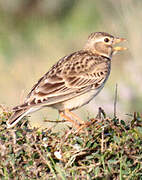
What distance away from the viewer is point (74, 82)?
6.80 meters

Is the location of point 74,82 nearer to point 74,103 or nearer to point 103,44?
point 74,103

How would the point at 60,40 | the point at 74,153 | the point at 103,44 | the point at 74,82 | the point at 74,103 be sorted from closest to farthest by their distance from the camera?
the point at 74,153
the point at 74,103
the point at 74,82
the point at 103,44
the point at 60,40

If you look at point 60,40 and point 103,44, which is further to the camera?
point 60,40

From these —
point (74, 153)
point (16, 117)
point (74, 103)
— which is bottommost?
point (74, 153)

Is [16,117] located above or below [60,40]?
below

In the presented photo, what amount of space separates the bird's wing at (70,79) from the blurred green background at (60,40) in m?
1.85

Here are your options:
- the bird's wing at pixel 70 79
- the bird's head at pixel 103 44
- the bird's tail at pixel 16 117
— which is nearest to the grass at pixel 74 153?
the bird's tail at pixel 16 117

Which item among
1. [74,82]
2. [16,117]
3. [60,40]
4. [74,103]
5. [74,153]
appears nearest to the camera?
[74,153]

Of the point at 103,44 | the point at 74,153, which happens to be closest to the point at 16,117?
the point at 74,153

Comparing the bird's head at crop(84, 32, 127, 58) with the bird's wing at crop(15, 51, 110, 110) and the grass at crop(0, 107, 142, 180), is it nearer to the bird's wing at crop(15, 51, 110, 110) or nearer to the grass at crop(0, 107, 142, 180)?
the bird's wing at crop(15, 51, 110, 110)

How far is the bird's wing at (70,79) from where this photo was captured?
6.28 meters

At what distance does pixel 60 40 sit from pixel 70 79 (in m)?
7.62

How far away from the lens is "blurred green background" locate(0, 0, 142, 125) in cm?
1029

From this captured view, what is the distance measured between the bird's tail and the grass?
94mm
